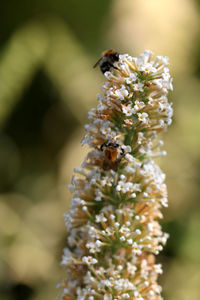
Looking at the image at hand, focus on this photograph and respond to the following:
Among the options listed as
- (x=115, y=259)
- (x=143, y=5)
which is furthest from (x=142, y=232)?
(x=143, y=5)

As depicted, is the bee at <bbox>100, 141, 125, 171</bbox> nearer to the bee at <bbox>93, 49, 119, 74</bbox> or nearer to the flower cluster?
the flower cluster

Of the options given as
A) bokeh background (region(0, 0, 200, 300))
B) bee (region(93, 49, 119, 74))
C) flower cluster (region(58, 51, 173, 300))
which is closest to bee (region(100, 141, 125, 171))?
flower cluster (region(58, 51, 173, 300))

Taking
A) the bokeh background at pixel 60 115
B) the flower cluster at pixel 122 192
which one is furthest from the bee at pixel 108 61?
the bokeh background at pixel 60 115

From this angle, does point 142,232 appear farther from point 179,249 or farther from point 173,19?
point 173,19

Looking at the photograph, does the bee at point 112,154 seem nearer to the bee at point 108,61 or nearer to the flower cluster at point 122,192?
the flower cluster at point 122,192

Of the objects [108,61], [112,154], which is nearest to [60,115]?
[108,61]

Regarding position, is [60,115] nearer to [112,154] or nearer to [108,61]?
[108,61]

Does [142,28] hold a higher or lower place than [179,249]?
higher
